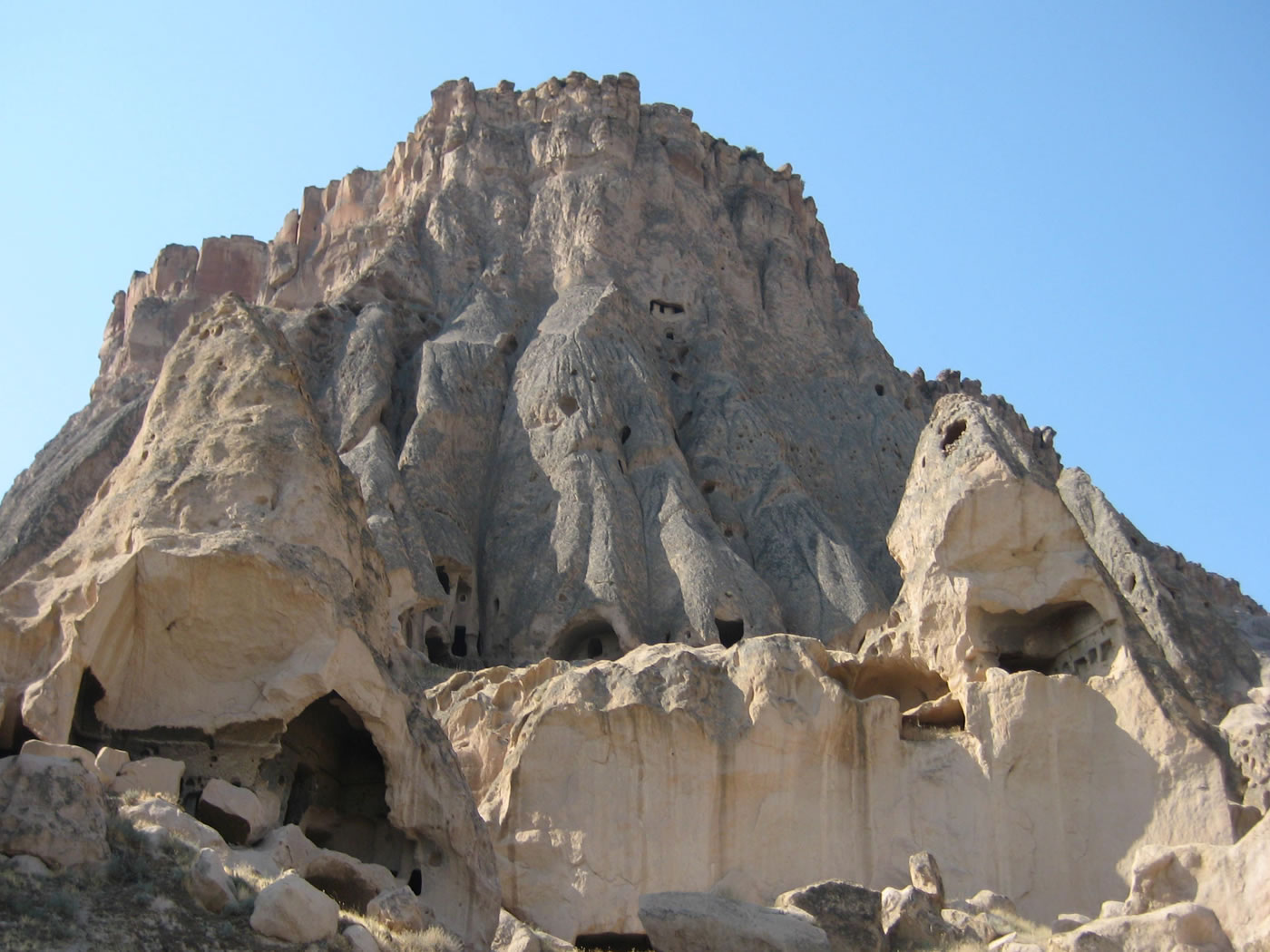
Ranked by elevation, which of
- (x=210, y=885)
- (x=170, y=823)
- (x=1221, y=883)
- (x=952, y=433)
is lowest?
(x=210, y=885)

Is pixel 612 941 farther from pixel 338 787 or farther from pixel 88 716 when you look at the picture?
pixel 88 716

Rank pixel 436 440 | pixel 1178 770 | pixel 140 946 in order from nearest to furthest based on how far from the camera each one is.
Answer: pixel 140 946 → pixel 1178 770 → pixel 436 440

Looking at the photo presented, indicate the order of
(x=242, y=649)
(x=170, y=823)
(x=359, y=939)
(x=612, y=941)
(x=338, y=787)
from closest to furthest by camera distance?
(x=359, y=939), (x=170, y=823), (x=242, y=649), (x=338, y=787), (x=612, y=941)

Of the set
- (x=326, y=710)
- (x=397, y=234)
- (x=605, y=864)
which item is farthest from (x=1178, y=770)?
(x=397, y=234)

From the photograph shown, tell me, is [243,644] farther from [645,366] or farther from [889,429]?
[889,429]

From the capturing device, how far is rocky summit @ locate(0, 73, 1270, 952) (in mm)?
15469

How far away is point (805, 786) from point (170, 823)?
39.5ft

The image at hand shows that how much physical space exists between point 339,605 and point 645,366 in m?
30.2

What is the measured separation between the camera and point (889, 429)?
5097 cm

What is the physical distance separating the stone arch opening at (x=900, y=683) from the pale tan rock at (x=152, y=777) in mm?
13309

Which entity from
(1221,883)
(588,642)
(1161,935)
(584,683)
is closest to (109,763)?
(1161,935)

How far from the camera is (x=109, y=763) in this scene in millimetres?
15508

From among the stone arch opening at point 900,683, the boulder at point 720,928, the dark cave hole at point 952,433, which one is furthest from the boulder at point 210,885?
the dark cave hole at point 952,433

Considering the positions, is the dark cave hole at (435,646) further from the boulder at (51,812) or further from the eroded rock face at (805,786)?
the boulder at (51,812)
